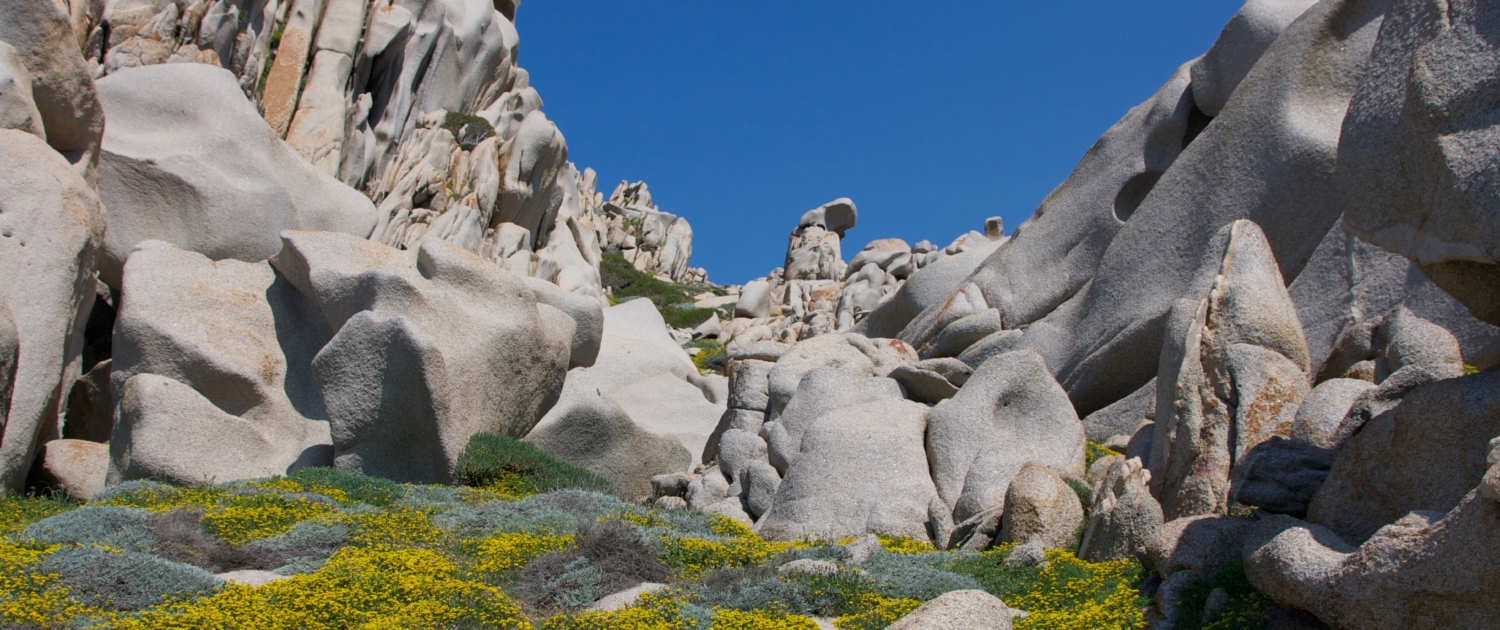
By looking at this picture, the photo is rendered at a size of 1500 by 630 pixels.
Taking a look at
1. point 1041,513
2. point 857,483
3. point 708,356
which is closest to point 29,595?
point 1041,513

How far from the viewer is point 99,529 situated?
32.0 ft

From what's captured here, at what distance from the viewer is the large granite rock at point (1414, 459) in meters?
6.58

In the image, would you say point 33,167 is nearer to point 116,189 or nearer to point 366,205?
point 116,189

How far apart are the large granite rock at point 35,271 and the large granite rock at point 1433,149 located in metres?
13.2

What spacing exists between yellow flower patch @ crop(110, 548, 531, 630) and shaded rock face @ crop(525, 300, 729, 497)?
804 centimetres

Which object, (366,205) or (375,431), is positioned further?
(366,205)

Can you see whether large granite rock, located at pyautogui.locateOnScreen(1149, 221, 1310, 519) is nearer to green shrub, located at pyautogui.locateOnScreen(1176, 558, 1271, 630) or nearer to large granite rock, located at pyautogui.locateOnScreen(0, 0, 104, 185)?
green shrub, located at pyautogui.locateOnScreen(1176, 558, 1271, 630)

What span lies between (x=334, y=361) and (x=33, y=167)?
416 cm

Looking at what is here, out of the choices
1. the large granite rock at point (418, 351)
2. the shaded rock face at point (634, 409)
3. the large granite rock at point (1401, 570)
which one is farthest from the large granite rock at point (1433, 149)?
the shaded rock face at point (634, 409)

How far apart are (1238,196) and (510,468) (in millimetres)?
12072

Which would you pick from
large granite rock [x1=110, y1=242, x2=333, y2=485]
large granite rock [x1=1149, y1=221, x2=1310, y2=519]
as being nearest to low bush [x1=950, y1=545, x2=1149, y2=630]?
large granite rock [x1=1149, y1=221, x2=1310, y2=519]

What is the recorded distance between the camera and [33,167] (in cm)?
1348

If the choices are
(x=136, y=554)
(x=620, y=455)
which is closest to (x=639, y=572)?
(x=136, y=554)

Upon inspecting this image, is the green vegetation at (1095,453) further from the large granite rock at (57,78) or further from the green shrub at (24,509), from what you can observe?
the large granite rock at (57,78)
